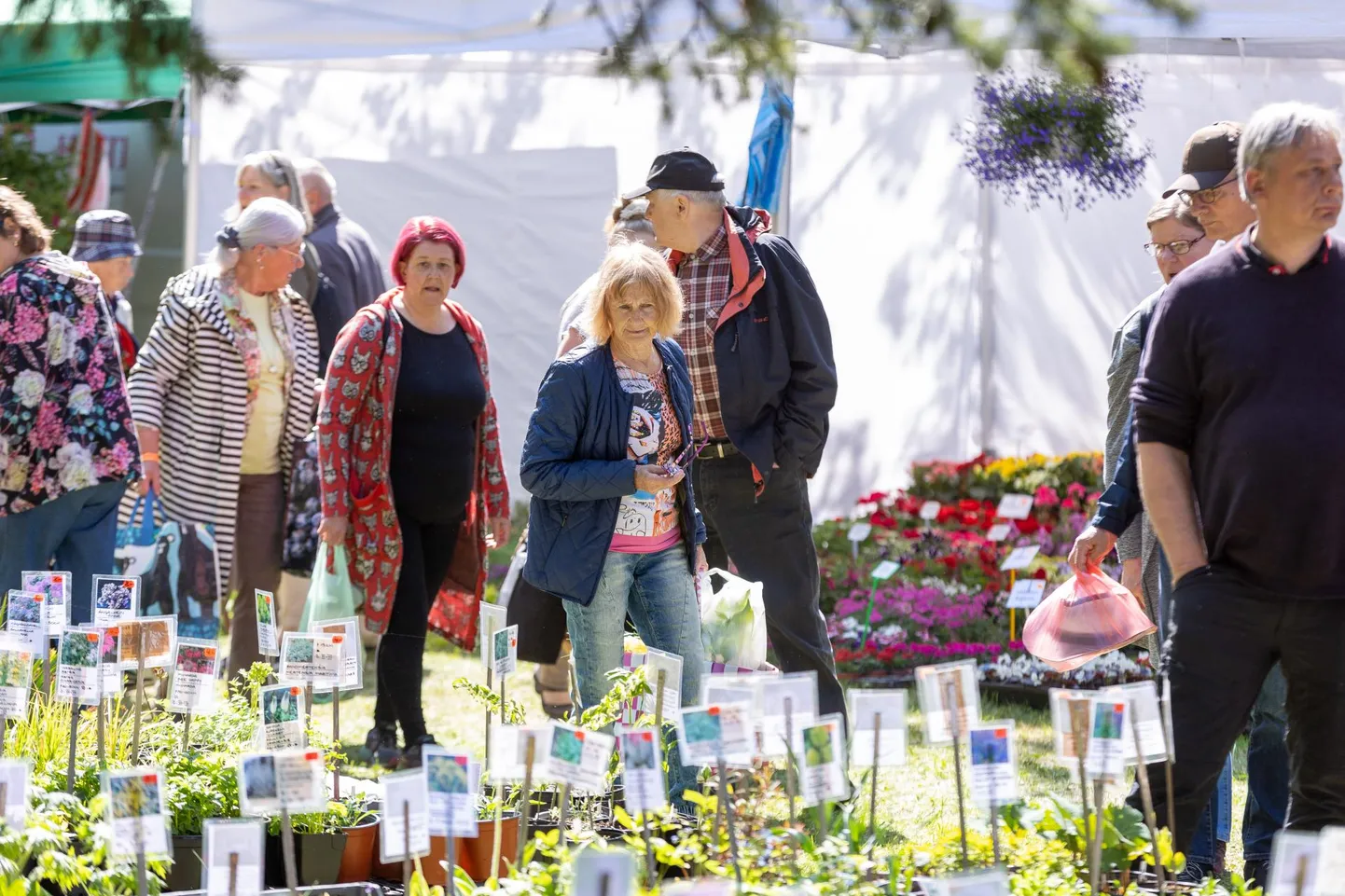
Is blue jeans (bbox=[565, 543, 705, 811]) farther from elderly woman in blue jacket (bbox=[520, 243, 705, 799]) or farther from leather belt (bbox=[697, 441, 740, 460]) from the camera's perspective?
leather belt (bbox=[697, 441, 740, 460])

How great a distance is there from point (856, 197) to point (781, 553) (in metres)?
3.54

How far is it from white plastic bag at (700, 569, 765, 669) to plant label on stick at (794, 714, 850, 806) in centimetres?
162

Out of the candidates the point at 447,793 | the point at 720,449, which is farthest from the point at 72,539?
the point at 447,793

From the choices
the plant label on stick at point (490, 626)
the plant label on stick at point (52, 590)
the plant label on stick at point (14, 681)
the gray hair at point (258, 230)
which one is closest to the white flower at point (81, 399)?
the gray hair at point (258, 230)

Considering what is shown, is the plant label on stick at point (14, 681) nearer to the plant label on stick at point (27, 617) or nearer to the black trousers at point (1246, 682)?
the plant label on stick at point (27, 617)

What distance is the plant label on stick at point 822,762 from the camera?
8.70 feet

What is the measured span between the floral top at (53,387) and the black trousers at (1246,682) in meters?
3.16

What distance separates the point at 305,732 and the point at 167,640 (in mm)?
356

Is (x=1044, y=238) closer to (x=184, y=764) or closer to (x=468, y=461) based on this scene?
(x=468, y=461)

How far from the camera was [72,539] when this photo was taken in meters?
5.00

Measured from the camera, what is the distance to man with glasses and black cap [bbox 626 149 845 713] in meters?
4.53

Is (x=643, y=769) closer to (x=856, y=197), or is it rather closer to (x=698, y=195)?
(x=698, y=195)

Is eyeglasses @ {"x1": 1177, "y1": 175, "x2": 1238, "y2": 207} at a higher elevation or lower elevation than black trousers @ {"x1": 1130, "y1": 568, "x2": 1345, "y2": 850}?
higher

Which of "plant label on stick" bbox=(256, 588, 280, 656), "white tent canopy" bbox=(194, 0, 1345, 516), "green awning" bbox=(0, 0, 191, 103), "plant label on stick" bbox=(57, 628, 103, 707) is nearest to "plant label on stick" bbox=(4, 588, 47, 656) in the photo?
"plant label on stick" bbox=(57, 628, 103, 707)
